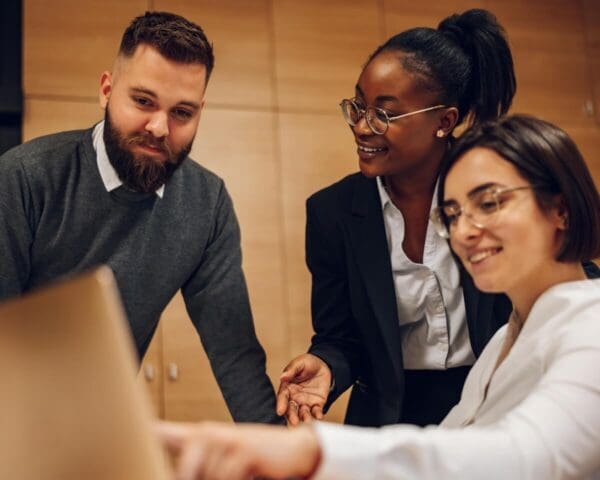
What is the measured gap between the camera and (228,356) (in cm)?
174

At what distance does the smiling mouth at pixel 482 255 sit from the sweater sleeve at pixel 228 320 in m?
0.60

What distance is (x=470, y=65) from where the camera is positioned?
1.86 m

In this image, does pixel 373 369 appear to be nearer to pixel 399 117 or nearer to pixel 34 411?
pixel 399 117

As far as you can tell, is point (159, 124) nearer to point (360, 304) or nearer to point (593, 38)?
point (360, 304)

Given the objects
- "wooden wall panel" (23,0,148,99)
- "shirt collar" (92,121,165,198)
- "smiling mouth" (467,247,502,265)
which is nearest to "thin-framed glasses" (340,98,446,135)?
"shirt collar" (92,121,165,198)

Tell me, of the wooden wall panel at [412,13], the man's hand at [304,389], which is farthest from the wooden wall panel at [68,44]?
the man's hand at [304,389]

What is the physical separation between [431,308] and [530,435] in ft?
3.03

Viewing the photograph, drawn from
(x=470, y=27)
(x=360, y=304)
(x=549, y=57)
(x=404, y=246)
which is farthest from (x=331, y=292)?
(x=549, y=57)

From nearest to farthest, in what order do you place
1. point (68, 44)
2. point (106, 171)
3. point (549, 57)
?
point (106, 171) < point (68, 44) < point (549, 57)

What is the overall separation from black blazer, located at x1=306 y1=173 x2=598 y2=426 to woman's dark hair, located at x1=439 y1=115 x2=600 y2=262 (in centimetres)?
57

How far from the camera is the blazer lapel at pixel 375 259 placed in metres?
1.76

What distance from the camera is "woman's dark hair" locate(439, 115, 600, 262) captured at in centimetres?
117

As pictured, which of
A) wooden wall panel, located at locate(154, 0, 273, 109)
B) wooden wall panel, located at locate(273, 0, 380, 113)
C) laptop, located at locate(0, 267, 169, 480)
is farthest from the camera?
wooden wall panel, located at locate(273, 0, 380, 113)

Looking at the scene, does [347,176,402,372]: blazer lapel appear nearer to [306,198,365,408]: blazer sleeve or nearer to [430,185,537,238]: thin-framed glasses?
[306,198,365,408]: blazer sleeve
